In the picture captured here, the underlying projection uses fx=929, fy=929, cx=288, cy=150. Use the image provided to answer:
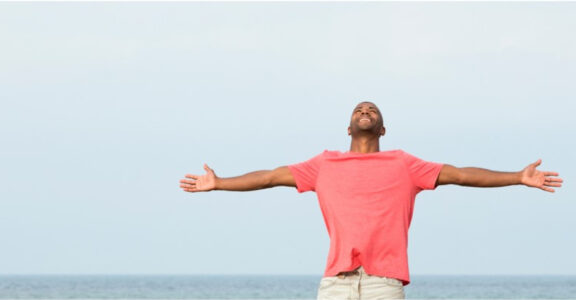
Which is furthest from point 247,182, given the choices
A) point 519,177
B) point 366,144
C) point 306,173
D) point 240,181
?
point 519,177

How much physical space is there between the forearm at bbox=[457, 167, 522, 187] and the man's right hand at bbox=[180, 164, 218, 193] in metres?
1.86

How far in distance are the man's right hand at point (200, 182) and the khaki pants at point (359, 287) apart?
Answer: 129 centimetres

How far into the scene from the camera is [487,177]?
686 centimetres

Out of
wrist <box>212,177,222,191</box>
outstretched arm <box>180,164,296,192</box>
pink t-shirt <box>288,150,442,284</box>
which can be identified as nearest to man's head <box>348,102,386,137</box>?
pink t-shirt <box>288,150,442,284</box>

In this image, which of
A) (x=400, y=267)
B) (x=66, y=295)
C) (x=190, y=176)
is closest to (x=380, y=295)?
(x=400, y=267)

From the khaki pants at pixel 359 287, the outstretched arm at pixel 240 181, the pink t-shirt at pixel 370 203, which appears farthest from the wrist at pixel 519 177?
the outstretched arm at pixel 240 181

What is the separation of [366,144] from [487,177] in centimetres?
96

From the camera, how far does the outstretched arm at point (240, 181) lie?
693 cm

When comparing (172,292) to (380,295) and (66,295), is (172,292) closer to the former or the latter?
(66,295)

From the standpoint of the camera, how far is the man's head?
663cm

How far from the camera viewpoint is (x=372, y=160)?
21.7 feet

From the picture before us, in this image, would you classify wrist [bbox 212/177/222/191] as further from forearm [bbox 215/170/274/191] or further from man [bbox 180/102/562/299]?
man [bbox 180/102/562/299]

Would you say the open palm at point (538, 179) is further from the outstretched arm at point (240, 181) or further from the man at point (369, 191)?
the outstretched arm at point (240, 181)

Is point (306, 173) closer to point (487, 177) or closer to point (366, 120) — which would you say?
point (366, 120)
